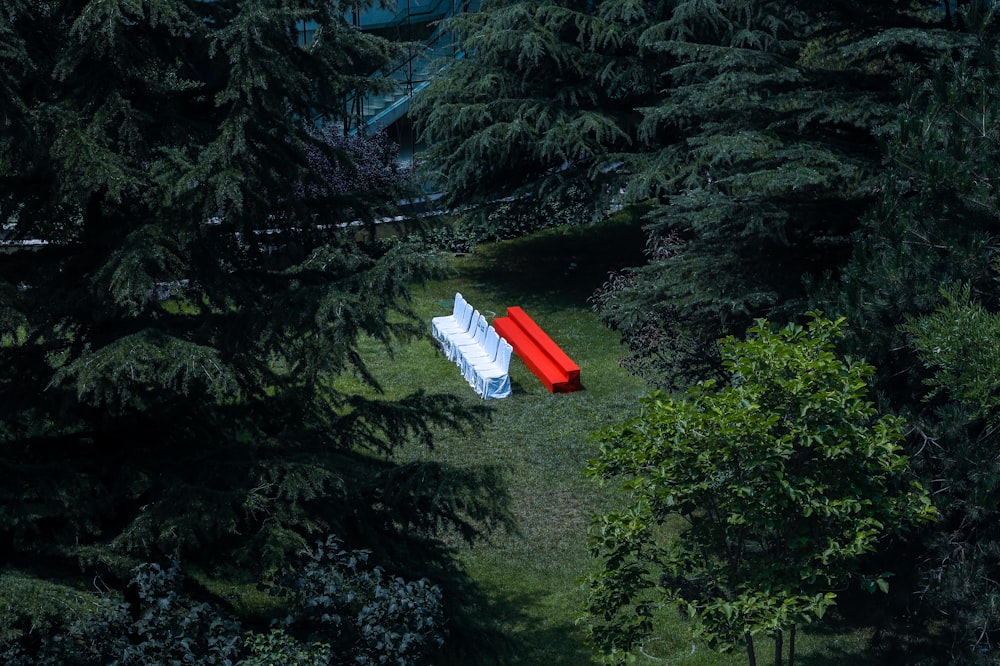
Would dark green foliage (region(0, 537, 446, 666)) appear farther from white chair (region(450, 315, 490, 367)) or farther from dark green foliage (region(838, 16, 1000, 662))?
white chair (region(450, 315, 490, 367))

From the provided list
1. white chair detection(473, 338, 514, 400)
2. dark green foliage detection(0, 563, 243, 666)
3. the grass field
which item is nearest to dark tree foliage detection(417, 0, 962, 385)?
the grass field

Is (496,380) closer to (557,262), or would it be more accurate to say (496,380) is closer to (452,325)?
(452,325)

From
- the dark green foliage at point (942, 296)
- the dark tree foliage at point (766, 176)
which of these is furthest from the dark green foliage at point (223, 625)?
the dark tree foliage at point (766, 176)

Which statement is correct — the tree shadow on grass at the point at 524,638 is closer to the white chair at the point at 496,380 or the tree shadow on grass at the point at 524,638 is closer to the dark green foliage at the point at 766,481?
the dark green foliage at the point at 766,481

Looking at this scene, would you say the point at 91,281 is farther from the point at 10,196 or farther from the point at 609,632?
the point at 609,632

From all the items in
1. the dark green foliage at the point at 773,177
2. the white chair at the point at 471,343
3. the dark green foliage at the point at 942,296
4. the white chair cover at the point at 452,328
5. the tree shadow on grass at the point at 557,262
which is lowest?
the dark green foliage at the point at 942,296
